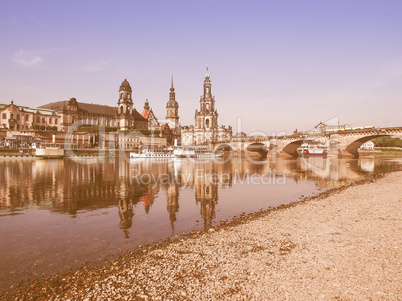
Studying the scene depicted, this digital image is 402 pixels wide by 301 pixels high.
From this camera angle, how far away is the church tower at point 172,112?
4980 inches

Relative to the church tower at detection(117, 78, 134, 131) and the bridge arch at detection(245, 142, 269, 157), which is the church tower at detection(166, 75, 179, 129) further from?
the bridge arch at detection(245, 142, 269, 157)

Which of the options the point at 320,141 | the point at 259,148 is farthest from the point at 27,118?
the point at 320,141

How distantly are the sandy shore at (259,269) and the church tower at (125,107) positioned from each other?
104 m

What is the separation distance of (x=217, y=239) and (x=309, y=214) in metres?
5.95

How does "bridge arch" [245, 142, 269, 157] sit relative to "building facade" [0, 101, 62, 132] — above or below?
below

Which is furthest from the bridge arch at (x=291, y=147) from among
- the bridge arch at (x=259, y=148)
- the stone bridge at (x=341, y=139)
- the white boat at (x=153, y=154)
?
the white boat at (x=153, y=154)

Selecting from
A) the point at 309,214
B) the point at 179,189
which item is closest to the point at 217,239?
the point at 309,214

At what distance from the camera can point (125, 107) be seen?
110 meters

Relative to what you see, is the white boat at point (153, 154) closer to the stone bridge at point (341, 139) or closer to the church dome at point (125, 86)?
the stone bridge at point (341, 139)

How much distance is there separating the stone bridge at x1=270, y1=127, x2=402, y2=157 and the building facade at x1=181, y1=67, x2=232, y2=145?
149 feet

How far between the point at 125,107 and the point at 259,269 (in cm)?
11053

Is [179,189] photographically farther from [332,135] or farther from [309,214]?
[332,135]

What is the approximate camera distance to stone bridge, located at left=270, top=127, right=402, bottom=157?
53.1 meters

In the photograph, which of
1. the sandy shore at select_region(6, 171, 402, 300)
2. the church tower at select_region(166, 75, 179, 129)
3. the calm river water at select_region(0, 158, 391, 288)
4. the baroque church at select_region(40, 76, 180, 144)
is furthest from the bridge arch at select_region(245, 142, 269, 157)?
the sandy shore at select_region(6, 171, 402, 300)
